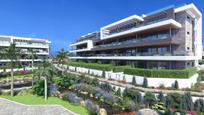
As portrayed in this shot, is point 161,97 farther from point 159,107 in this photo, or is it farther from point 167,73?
point 167,73

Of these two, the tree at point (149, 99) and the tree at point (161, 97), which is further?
the tree at point (149, 99)

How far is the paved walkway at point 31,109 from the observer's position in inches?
845

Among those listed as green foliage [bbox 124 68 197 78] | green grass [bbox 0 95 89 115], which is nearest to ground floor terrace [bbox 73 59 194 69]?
green foliage [bbox 124 68 197 78]

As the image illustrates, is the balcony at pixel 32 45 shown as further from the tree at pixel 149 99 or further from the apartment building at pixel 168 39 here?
the tree at pixel 149 99

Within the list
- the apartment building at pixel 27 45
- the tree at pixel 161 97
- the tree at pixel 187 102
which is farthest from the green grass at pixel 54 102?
the apartment building at pixel 27 45

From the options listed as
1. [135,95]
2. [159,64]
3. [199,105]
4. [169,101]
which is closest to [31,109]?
[135,95]

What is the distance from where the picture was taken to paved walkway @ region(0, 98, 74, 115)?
21453 millimetres

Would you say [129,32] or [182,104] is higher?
[129,32]

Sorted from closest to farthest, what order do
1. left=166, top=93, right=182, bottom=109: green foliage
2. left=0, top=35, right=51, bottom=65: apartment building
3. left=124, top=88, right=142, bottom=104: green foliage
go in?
left=166, top=93, right=182, bottom=109: green foliage < left=124, top=88, right=142, bottom=104: green foliage < left=0, top=35, right=51, bottom=65: apartment building

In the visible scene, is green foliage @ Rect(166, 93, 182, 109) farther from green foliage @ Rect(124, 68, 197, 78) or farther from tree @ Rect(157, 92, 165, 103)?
green foliage @ Rect(124, 68, 197, 78)

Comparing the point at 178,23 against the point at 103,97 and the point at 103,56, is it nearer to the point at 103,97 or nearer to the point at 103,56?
the point at 103,97

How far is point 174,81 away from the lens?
99.5ft

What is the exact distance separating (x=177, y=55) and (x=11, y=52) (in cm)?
2973

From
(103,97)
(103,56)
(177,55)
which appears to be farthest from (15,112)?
(103,56)
